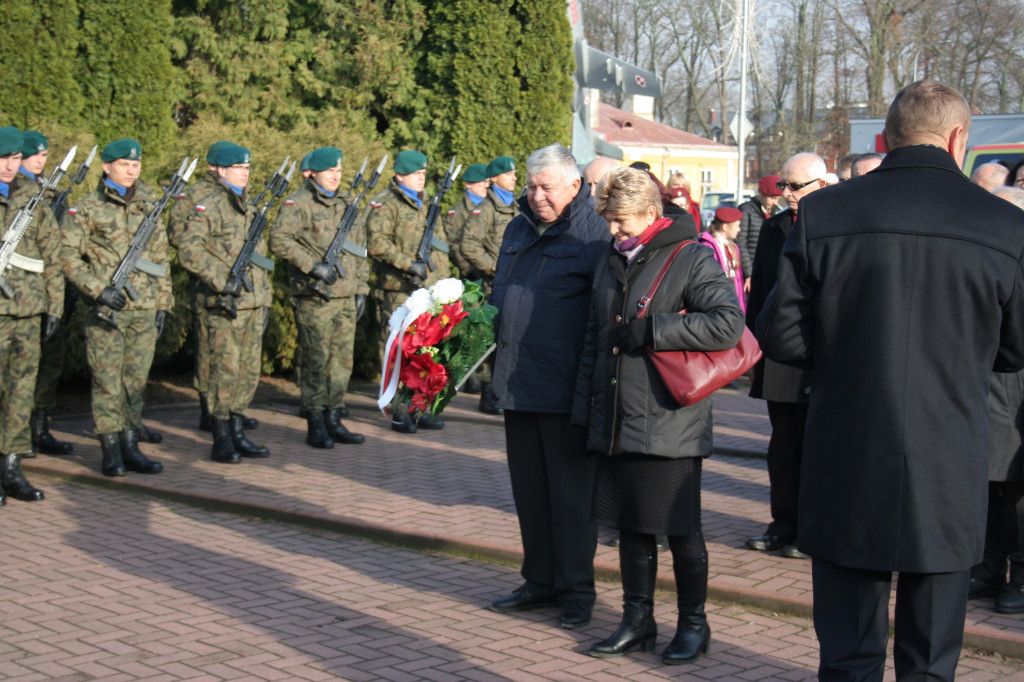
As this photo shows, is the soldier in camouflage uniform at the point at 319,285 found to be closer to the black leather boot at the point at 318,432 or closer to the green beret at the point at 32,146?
the black leather boot at the point at 318,432

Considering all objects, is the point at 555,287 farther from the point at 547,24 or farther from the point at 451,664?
the point at 547,24

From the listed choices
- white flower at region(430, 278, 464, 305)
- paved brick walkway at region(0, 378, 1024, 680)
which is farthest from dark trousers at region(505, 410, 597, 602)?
white flower at region(430, 278, 464, 305)

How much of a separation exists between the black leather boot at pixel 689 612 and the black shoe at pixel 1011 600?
57.8 inches

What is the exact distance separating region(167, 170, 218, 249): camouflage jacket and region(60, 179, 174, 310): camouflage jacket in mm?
282

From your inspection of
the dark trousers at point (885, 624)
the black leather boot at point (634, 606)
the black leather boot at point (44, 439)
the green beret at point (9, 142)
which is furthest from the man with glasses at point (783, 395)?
the black leather boot at point (44, 439)

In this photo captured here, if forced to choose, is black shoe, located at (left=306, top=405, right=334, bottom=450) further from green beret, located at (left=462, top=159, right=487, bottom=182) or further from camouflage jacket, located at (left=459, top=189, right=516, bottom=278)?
green beret, located at (left=462, top=159, right=487, bottom=182)

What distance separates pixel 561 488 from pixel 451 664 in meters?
0.96

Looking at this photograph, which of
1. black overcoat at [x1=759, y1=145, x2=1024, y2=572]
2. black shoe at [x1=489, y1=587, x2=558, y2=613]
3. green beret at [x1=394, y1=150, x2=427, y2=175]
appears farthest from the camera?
green beret at [x1=394, y1=150, x2=427, y2=175]

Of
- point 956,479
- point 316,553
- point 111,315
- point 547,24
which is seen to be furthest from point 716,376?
point 547,24

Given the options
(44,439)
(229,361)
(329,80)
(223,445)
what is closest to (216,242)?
(229,361)

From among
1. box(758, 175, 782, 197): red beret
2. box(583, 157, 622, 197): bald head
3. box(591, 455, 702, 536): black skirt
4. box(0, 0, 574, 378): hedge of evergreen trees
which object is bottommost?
box(591, 455, 702, 536): black skirt

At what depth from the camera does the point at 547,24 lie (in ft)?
43.3

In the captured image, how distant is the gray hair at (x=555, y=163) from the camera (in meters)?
5.07

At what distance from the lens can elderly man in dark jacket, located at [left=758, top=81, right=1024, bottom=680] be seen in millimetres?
3057
